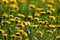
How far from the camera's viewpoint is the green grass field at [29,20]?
Result: 14.8ft

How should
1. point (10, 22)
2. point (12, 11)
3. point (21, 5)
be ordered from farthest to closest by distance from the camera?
point (21, 5), point (12, 11), point (10, 22)

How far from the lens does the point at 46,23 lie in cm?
491

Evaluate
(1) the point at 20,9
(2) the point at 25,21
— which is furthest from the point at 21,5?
(2) the point at 25,21

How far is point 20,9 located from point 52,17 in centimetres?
65

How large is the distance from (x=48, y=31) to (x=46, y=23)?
0.95ft

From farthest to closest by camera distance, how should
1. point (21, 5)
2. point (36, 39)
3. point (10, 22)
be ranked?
point (21, 5) < point (10, 22) < point (36, 39)

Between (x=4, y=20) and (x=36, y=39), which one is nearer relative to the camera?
(x=36, y=39)

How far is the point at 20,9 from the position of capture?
532 cm

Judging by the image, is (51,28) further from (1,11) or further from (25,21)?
(1,11)

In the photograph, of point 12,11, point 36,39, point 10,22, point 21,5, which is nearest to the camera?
point 36,39

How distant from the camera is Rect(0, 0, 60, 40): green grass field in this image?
450 cm

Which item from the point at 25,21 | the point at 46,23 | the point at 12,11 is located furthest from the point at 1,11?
the point at 46,23

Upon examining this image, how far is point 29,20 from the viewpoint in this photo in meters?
5.00

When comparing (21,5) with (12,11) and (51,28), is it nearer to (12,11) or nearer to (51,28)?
(12,11)
